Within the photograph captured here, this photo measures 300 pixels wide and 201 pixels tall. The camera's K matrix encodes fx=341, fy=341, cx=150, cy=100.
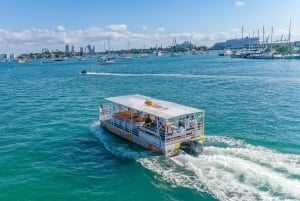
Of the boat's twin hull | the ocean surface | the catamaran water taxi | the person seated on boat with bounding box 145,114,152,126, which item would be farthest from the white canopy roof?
the ocean surface

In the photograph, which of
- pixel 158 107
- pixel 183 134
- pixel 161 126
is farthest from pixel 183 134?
pixel 158 107

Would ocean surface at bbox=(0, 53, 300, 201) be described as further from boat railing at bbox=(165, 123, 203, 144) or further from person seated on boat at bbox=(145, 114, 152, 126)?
person seated on boat at bbox=(145, 114, 152, 126)

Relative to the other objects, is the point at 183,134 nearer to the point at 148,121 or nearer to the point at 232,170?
the point at 148,121

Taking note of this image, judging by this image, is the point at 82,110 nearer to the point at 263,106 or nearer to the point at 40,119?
the point at 40,119

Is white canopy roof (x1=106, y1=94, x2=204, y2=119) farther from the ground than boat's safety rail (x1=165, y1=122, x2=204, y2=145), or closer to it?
farther from the ground

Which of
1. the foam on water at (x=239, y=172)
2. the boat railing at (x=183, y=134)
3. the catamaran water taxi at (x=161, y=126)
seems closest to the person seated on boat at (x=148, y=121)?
the catamaran water taxi at (x=161, y=126)

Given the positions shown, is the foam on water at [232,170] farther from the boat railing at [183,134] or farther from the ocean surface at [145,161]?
the boat railing at [183,134]
